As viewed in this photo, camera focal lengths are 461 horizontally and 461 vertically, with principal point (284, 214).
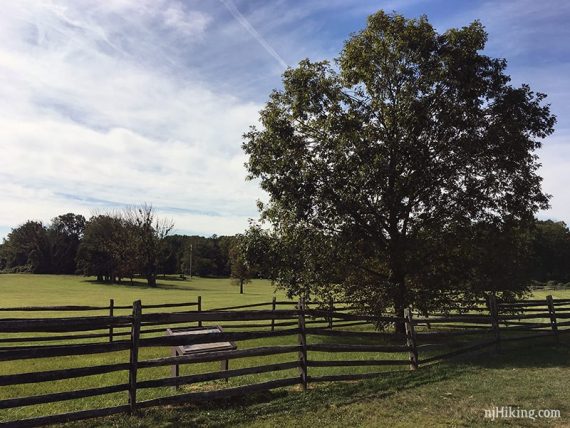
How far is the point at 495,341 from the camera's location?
14.1 metres

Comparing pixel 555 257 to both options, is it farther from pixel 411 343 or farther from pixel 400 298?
pixel 411 343

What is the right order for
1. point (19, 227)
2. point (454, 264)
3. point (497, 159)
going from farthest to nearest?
1. point (19, 227)
2. point (454, 264)
3. point (497, 159)

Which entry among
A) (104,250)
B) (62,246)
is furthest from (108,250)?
(62,246)

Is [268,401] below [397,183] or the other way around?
below

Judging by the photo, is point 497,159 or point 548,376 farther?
point 497,159

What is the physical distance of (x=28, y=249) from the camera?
10744 cm

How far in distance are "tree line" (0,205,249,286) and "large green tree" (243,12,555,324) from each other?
155 feet

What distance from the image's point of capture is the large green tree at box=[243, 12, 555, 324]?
1725cm

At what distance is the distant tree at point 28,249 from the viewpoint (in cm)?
10494

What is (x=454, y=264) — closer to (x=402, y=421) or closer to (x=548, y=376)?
(x=548, y=376)

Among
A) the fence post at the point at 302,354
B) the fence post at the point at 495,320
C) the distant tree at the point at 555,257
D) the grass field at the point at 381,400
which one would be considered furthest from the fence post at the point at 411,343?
the distant tree at the point at 555,257

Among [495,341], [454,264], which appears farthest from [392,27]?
[495,341]

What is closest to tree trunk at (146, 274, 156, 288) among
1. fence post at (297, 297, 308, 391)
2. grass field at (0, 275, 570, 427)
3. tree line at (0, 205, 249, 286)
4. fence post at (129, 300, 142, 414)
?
tree line at (0, 205, 249, 286)

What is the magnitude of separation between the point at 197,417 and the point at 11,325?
3026 mm
